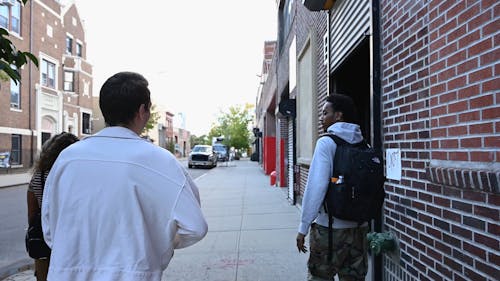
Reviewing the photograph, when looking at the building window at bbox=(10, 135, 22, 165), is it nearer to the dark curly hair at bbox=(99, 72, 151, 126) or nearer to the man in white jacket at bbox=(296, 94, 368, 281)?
the man in white jacket at bbox=(296, 94, 368, 281)

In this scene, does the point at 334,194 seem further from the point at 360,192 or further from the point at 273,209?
the point at 273,209

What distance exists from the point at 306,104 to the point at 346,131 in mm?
5417

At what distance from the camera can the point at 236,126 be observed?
59.2 meters

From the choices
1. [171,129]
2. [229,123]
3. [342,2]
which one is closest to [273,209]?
[342,2]

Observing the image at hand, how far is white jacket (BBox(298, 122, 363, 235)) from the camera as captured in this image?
9.41 feet

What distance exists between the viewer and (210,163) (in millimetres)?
32438

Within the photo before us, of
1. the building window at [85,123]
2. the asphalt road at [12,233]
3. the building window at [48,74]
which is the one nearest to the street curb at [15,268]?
the asphalt road at [12,233]

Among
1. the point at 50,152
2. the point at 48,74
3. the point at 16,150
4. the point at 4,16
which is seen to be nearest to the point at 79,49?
the point at 48,74

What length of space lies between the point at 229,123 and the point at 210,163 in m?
28.7

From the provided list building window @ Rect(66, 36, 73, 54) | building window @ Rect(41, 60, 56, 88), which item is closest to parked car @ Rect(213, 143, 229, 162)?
building window @ Rect(66, 36, 73, 54)

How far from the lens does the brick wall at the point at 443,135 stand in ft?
6.99

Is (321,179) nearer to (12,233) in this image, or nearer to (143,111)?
(143,111)

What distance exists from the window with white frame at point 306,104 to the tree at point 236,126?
4691 centimetres

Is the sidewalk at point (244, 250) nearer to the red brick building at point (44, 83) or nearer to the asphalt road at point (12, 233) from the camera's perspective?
the asphalt road at point (12, 233)
